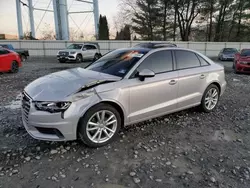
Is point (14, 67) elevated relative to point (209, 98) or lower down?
elevated

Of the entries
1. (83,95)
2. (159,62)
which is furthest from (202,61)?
(83,95)

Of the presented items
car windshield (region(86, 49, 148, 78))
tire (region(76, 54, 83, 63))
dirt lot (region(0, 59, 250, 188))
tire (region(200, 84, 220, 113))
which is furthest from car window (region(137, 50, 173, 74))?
tire (region(76, 54, 83, 63))

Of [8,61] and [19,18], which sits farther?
[19,18]

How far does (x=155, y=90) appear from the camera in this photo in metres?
3.99

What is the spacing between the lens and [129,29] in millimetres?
38656

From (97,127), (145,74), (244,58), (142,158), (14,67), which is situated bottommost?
(142,158)

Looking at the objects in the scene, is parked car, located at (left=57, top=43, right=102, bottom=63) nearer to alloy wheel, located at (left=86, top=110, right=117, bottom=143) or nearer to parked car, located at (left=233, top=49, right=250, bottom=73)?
parked car, located at (left=233, top=49, right=250, bottom=73)

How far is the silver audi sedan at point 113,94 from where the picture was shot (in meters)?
3.18

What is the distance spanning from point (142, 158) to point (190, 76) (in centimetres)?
218

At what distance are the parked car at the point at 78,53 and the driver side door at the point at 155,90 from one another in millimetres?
13768

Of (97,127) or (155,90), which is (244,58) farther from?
(97,127)

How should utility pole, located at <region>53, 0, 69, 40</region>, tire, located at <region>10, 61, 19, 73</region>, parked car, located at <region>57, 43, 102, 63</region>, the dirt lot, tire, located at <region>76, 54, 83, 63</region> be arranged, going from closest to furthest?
the dirt lot → tire, located at <region>10, 61, 19, 73</region> → parked car, located at <region>57, 43, 102, 63</region> → tire, located at <region>76, 54, 83, 63</region> → utility pole, located at <region>53, 0, 69, 40</region>

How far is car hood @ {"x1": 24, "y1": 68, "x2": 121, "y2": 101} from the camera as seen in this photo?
3.21 metres

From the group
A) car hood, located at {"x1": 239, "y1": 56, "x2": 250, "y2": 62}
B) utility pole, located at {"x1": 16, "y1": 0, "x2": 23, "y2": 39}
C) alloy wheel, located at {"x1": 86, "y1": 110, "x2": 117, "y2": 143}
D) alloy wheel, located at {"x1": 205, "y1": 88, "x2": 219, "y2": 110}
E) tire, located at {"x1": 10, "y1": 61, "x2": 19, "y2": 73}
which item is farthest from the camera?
utility pole, located at {"x1": 16, "y1": 0, "x2": 23, "y2": 39}
